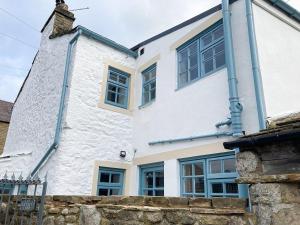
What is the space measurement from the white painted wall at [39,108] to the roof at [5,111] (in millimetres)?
6626

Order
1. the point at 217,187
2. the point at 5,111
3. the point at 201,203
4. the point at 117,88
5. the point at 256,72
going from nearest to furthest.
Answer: the point at 201,203, the point at 256,72, the point at 217,187, the point at 117,88, the point at 5,111

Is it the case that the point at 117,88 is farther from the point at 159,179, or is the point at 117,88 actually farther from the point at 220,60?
the point at 220,60

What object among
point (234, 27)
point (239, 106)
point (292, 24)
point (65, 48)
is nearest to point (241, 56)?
point (234, 27)

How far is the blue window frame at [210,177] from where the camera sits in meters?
5.05

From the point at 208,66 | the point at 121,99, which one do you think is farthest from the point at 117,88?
the point at 208,66

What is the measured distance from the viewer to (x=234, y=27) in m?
5.67

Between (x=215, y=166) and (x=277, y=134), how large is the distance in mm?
3162

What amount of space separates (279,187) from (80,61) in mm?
6598

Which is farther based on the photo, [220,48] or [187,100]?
[187,100]

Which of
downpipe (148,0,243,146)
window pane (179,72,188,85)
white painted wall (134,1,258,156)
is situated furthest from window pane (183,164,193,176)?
window pane (179,72,188,85)

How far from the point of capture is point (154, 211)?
9.55ft

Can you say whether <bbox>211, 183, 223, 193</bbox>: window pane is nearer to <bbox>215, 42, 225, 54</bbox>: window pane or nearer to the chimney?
<bbox>215, 42, 225, 54</bbox>: window pane

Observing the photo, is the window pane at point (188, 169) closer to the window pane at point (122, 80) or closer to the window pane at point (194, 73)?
the window pane at point (194, 73)

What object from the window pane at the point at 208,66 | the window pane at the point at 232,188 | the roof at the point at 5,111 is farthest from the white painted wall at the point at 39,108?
the roof at the point at 5,111
